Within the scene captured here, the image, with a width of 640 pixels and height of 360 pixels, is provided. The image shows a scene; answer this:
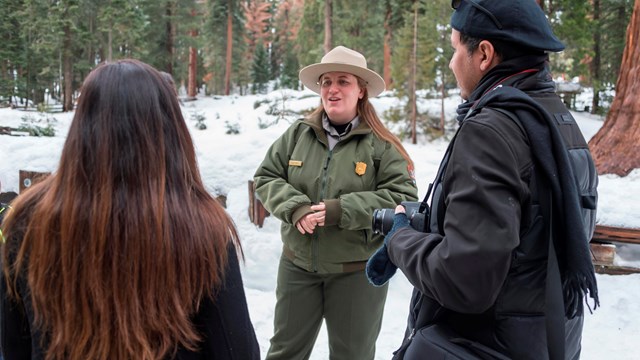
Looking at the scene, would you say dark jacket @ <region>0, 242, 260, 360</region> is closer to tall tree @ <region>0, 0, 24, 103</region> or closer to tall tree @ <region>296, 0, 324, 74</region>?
tall tree @ <region>296, 0, 324, 74</region>

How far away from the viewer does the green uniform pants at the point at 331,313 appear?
3.01 m

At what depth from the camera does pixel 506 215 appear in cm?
142

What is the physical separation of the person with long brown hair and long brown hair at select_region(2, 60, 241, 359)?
1.59 meters

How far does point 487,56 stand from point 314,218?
148cm

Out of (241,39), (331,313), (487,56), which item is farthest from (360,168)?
(241,39)

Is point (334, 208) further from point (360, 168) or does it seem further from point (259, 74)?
point (259, 74)

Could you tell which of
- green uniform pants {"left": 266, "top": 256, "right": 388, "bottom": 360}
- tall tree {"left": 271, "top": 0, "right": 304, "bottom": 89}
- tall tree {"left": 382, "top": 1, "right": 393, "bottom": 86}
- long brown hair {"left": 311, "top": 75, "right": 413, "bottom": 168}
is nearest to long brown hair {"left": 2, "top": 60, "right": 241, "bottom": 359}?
green uniform pants {"left": 266, "top": 256, "right": 388, "bottom": 360}

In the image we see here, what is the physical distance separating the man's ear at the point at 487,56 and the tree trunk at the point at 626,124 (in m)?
6.56

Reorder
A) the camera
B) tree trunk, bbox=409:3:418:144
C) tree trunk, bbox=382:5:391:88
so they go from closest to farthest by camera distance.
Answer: the camera, tree trunk, bbox=409:3:418:144, tree trunk, bbox=382:5:391:88

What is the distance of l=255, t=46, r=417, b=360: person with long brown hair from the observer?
117 inches

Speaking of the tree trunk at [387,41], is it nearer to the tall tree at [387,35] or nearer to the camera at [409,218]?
the tall tree at [387,35]

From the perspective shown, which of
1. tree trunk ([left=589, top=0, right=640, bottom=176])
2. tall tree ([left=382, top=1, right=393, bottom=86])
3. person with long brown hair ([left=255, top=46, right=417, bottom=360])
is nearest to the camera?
person with long brown hair ([left=255, top=46, right=417, bottom=360])

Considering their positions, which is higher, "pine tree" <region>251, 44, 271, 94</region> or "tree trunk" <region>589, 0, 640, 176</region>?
"pine tree" <region>251, 44, 271, 94</region>

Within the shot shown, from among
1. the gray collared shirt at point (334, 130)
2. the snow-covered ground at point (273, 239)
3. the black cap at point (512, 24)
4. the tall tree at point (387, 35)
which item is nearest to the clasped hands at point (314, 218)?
the gray collared shirt at point (334, 130)
